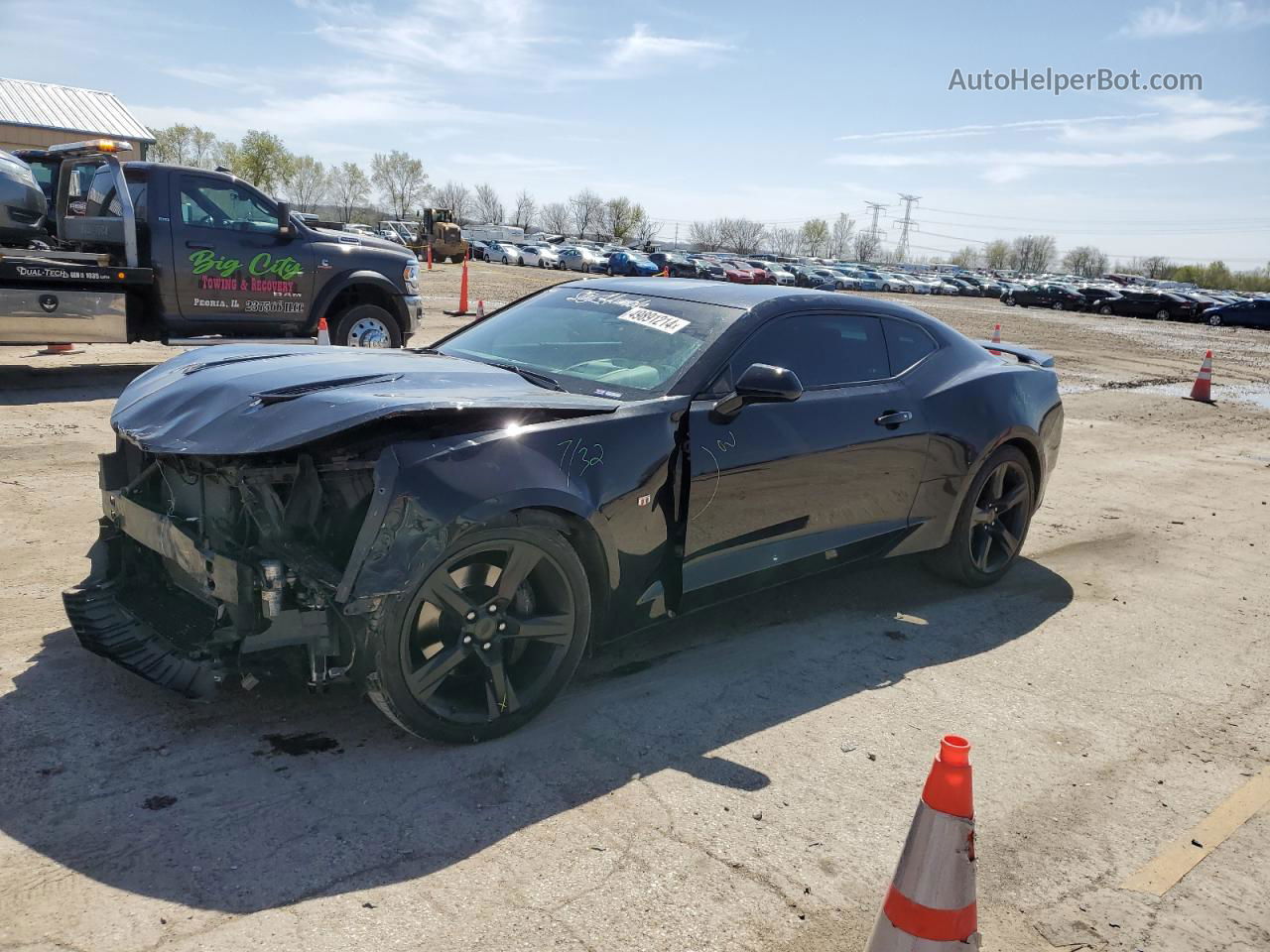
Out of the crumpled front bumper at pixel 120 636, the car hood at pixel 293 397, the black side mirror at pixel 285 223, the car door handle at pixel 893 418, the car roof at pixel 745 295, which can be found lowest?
the crumpled front bumper at pixel 120 636

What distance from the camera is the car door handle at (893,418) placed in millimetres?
4957

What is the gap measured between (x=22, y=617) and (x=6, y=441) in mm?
3853

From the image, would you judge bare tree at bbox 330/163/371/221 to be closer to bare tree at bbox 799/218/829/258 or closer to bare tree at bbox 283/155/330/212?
bare tree at bbox 283/155/330/212

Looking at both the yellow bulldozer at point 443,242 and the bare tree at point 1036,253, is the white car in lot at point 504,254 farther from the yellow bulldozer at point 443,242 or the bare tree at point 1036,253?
Result: the bare tree at point 1036,253

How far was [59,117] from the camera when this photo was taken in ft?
119

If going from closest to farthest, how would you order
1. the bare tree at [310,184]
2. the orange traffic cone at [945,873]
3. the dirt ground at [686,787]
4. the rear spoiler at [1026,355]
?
the orange traffic cone at [945,873], the dirt ground at [686,787], the rear spoiler at [1026,355], the bare tree at [310,184]

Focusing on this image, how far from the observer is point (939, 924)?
236cm

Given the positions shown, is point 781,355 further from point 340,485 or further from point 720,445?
point 340,485

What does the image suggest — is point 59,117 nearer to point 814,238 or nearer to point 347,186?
point 347,186

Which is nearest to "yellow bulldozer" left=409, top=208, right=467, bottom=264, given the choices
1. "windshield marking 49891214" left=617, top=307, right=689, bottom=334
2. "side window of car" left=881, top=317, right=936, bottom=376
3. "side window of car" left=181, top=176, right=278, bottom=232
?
"side window of car" left=181, top=176, right=278, bottom=232

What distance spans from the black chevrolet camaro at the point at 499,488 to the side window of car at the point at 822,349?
2 cm

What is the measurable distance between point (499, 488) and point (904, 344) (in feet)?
8.99

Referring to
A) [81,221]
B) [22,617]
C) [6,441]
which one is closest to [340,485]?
[22,617]

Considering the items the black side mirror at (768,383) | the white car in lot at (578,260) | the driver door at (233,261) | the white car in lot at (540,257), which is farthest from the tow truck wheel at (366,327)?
the white car in lot at (540,257)
